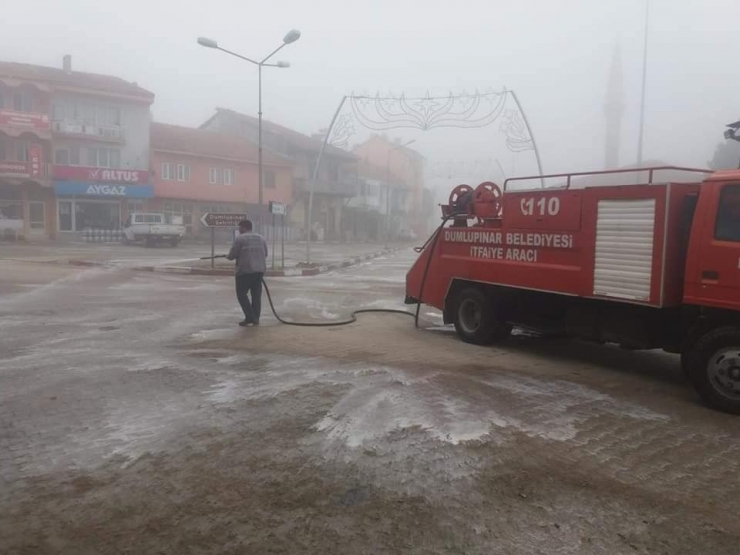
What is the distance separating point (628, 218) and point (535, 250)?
1386 mm

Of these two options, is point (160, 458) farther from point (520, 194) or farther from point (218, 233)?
point (218, 233)

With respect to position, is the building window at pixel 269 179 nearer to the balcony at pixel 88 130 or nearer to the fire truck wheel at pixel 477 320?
the balcony at pixel 88 130

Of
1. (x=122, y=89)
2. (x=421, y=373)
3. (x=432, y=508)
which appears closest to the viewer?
(x=432, y=508)

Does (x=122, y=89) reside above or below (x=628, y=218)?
above

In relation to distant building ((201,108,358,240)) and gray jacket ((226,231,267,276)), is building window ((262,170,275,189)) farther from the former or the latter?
gray jacket ((226,231,267,276))

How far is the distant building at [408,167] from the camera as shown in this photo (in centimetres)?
6844

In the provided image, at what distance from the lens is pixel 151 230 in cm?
3388

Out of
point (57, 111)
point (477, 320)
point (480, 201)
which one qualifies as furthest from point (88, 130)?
point (477, 320)

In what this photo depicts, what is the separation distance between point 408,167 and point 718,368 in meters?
67.3

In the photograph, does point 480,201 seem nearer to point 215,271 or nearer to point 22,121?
point 215,271

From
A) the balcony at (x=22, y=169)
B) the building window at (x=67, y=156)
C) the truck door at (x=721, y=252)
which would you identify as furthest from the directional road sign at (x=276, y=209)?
the building window at (x=67, y=156)

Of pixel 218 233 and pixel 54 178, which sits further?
pixel 218 233

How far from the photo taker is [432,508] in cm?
360

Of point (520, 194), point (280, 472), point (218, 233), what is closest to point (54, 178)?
point (218, 233)
